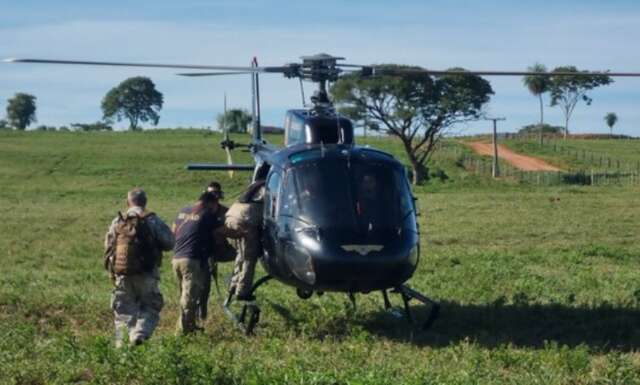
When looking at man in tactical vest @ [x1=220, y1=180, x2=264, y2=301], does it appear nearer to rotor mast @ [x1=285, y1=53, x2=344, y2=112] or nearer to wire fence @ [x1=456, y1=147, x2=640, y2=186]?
rotor mast @ [x1=285, y1=53, x2=344, y2=112]

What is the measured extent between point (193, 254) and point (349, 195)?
6.54ft

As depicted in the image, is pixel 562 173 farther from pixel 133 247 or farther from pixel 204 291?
pixel 133 247

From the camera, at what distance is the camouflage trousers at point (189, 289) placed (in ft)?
40.8

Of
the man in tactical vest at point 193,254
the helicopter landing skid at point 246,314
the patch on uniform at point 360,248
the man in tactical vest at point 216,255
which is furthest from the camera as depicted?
the man in tactical vest at point 216,255

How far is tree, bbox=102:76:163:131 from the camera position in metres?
122

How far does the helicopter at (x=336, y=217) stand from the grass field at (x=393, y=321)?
0.66 m

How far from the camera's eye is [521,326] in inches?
512

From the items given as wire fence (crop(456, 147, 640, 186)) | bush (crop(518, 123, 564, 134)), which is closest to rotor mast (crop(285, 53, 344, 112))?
wire fence (crop(456, 147, 640, 186))

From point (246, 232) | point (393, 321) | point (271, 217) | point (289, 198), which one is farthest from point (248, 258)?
point (393, 321)

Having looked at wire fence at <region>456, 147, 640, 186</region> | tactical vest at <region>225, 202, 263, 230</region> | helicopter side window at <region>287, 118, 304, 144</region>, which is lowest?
wire fence at <region>456, 147, 640, 186</region>

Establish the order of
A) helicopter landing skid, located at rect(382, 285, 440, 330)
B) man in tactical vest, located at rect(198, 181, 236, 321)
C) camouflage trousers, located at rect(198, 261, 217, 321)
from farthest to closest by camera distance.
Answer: man in tactical vest, located at rect(198, 181, 236, 321)
camouflage trousers, located at rect(198, 261, 217, 321)
helicopter landing skid, located at rect(382, 285, 440, 330)

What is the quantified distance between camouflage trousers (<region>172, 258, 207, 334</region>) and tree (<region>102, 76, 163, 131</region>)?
110155 mm

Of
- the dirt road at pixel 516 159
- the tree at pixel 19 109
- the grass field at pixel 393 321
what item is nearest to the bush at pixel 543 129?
the dirt road at pixel 516 159

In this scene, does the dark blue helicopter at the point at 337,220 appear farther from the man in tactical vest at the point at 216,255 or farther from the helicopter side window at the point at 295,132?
the man in tactical vest at the point at 216,255
